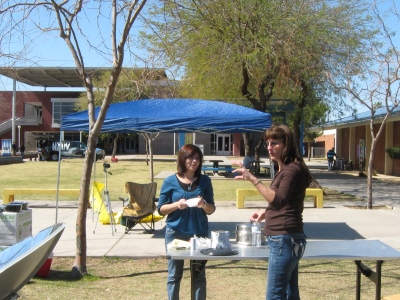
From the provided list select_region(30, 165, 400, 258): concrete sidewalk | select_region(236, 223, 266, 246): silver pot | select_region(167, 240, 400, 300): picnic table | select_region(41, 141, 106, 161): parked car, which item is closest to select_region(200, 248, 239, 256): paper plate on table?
select_region(167, 240, 400, 300): picnic table

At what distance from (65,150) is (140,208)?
3689 centimetres

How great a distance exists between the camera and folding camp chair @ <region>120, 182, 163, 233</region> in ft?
30.2

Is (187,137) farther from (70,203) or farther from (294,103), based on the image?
(70,203)

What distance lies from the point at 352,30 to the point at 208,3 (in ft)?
18.6

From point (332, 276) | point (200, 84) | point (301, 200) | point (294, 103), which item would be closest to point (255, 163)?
point (294, 103)

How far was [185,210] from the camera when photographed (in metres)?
4.59

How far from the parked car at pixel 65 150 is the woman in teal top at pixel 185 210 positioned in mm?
36855

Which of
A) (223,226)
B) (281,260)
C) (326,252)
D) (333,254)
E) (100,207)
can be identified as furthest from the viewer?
(223,226)

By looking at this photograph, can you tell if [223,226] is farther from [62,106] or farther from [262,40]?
[62,106]

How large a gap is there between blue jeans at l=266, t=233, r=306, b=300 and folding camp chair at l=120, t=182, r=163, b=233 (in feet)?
18.3

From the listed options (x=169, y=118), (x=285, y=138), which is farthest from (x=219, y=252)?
(x=169, y=118)

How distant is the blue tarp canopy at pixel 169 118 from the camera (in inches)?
354

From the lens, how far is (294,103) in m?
19.1

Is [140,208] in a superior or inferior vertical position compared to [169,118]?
inferior
